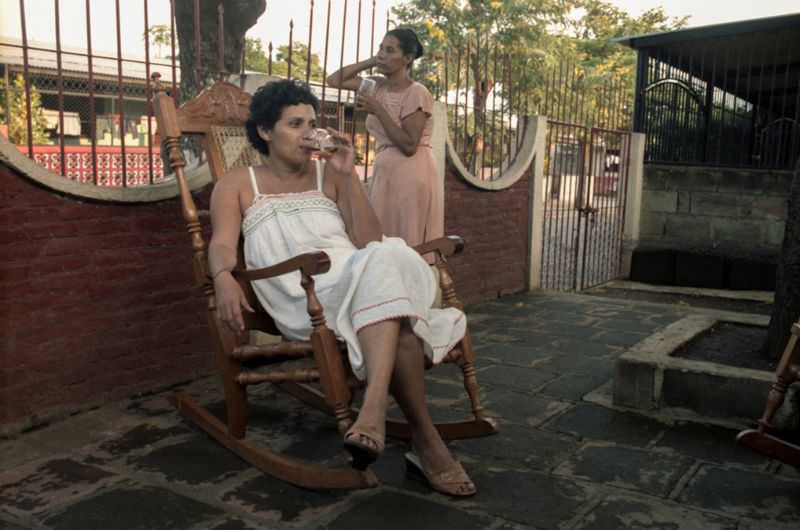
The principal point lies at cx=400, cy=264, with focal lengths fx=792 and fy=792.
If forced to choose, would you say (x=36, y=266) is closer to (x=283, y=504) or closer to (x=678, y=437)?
(x=283, y=504)

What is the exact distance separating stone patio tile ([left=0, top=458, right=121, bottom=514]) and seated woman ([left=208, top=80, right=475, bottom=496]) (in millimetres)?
785

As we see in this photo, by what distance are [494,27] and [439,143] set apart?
902 inches

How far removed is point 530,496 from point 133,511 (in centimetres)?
141

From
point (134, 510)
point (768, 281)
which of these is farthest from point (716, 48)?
point (134, 510)

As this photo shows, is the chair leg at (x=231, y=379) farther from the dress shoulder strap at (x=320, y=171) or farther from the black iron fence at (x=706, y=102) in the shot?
the black iron fence at (x=706, y=102)

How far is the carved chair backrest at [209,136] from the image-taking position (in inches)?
133

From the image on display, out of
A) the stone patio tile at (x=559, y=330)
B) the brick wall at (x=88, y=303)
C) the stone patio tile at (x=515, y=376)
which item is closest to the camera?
the brick wall at (x=88, y=303)

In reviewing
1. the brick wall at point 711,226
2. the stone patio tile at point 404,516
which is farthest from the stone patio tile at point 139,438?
the brick wall at point 711,226

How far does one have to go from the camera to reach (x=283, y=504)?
9.23 feet

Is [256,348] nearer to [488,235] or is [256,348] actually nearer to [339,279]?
[339,279]

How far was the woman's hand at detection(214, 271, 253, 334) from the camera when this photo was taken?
3.00 meters

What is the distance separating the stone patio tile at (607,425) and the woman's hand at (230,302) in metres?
1.58

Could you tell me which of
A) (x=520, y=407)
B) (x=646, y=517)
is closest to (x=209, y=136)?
(x=520, y=407)

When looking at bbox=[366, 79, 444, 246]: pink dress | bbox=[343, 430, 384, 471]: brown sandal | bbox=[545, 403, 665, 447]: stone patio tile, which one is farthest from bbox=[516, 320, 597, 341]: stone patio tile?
bbox=[343, 430, 384, 471]: brown sandal
